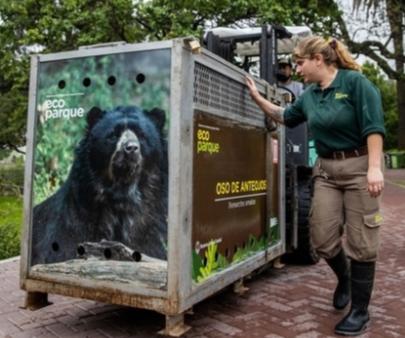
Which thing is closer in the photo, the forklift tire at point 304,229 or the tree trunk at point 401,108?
the forklift tire at point 304,229

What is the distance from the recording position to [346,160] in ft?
12.4

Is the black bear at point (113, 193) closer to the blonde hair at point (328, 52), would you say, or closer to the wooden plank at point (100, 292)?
the wooden plank at point (100, 292)

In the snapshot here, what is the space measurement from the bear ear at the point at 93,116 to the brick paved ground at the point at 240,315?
150 centimetres

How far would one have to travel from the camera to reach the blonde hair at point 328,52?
3.86 metres

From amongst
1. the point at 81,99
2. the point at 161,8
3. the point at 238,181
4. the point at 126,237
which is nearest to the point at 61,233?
the point at 126,237

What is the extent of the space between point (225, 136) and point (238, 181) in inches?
17.1

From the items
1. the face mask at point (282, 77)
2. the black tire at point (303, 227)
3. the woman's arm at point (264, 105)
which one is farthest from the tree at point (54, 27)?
the woman's arm at point (264, 105)

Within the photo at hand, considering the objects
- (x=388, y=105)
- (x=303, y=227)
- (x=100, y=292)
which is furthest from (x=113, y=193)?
(x=388, y=105)

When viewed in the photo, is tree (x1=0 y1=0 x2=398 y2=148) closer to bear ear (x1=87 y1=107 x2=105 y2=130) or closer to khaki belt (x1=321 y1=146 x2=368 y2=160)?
khaki belt (x1=321 y1=146 x2=368 y2=160)

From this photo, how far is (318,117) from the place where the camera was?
3.79 m

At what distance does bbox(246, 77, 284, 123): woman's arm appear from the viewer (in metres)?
4.18

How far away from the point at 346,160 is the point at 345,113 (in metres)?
0.35

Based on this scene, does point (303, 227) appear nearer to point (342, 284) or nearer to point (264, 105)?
point (342, 284)

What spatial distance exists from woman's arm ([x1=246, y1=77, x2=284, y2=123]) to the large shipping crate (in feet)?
1.04
